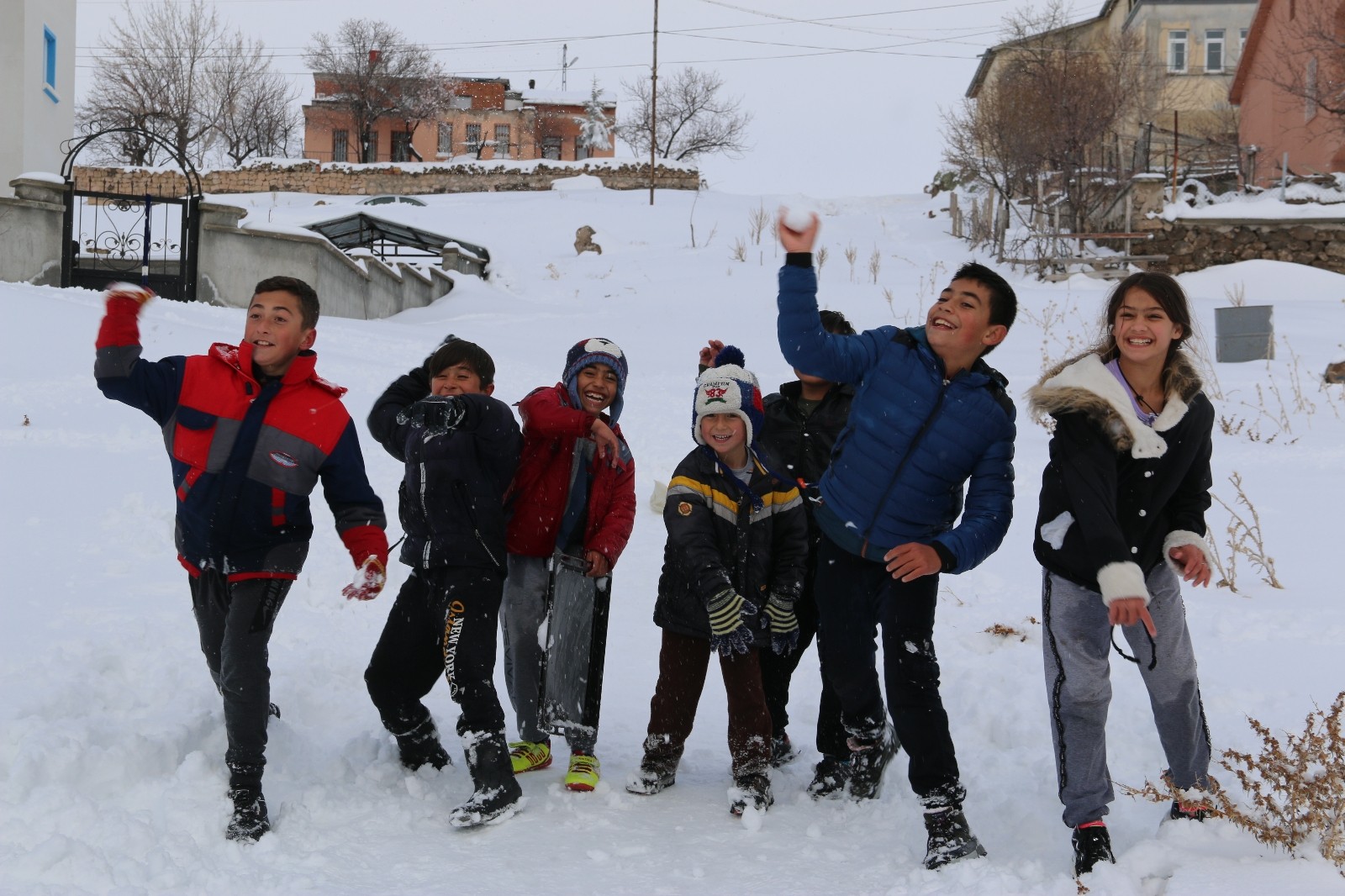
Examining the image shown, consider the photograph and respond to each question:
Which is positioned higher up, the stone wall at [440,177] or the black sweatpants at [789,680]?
the stone wall at [440,177]

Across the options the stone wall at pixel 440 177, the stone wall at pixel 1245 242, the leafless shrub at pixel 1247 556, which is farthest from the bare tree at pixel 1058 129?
the leafless shrub at pixel 1247 556

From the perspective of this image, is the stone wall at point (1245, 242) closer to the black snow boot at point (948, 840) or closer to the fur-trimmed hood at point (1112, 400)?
the fur-trimmed hood at point (1112, 400)

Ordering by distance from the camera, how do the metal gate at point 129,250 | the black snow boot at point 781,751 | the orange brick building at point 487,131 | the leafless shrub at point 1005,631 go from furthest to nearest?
the orange brick building at point 487,131 → the metal gate at point 129,250 → the leafless shrub at point 1005,631 → the black snow boot at point 781,751

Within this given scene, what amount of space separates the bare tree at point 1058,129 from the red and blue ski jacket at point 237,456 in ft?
77.7

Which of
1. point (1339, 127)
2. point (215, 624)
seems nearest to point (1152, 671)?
point (215, 624)

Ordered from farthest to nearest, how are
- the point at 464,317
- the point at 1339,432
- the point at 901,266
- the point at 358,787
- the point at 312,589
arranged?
the point at 901,266 < the point at 464,317 < the point at 1339,432 < the point at 312,589 < the point at 358,787

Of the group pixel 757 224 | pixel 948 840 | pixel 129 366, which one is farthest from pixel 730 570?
pixel 757 224

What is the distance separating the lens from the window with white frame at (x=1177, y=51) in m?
38.8

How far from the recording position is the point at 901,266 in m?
23.5

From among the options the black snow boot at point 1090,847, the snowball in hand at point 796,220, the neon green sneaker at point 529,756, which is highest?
the snowball in hand at point 796,220

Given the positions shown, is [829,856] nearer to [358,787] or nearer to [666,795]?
[666,795]

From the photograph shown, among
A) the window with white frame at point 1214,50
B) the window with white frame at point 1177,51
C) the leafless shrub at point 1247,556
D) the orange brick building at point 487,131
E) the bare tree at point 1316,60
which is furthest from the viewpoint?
the orange brick building at point 487,131

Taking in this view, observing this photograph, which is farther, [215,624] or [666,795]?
[666,795]

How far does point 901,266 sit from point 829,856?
20.8 m
